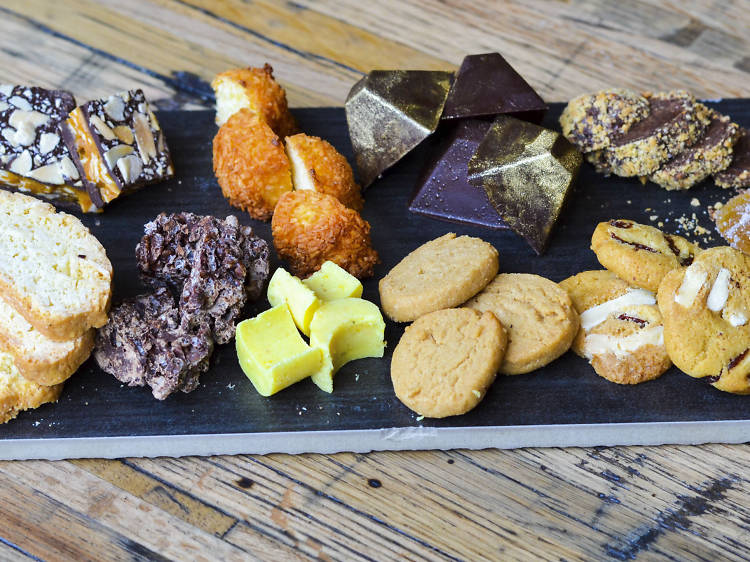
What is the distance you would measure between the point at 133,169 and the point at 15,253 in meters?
0.68

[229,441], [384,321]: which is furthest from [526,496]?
[229,441]

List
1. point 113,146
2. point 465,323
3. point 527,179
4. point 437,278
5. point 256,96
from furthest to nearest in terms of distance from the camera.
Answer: point 256,96 → point 113,146 → point 527,179 → point 437,278 → point 465,323

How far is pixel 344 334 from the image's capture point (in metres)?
2.98

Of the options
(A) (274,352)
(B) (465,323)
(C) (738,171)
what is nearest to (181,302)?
(A) (274,352)

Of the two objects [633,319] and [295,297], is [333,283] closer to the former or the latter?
[295,297]

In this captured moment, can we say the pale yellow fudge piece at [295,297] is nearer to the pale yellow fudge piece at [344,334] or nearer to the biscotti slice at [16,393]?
the pale yellow fudge piece at [344,334]

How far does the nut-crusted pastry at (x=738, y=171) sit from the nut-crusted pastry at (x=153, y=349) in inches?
88.0

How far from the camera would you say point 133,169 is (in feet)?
11.7

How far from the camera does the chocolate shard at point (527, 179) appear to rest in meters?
3.41

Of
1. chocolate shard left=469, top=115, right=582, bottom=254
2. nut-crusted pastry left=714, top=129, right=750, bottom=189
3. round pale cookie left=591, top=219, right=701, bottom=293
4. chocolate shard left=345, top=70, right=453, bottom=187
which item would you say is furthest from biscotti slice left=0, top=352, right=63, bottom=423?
nut-crusted pastry left=714, top=129, right=750, bottom=189

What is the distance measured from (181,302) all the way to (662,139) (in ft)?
6.74

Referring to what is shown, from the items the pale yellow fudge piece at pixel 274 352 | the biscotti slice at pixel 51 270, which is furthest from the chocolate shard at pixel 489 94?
the biscotti slice at pixel 51 270

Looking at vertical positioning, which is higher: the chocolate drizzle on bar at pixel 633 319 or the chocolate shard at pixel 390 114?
the chocolate shard at pixel 390 114

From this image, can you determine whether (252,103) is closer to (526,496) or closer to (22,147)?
(22,147)
